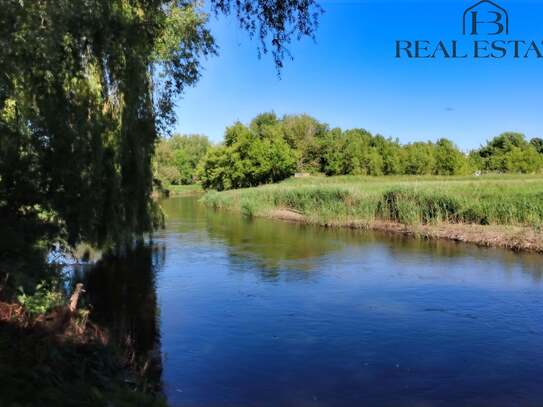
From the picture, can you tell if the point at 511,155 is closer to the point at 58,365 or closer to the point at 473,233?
the point at 473,233

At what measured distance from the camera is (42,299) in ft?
20.6

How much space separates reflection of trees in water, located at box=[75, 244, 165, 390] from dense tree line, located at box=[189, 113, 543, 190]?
125 feet

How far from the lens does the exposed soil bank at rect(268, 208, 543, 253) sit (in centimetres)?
1875

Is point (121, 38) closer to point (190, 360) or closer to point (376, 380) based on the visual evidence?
point (190, 360)

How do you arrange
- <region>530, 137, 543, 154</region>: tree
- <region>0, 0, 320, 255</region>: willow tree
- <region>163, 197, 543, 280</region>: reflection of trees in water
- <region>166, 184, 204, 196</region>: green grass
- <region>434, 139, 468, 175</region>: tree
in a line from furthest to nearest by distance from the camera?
<region>530, 137, 543, 154</region>: tree, <region>166, 184, 204, 196</region>: green grass, <region>434, 139, 468, 175</region>: tree, <region>163, 197, 543, 280</region>: reflection of trees in water, <region>0, 0, 320, 255</region>: willow tree

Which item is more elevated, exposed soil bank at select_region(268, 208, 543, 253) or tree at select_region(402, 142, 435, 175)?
tree at select_region(402, 142, 435, 175)

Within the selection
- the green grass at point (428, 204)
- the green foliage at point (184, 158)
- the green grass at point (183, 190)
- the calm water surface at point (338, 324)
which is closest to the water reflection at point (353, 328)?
the calm water surface at point (338, 324)

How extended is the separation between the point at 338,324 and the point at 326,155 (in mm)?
52178

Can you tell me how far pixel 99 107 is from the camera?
7.78m

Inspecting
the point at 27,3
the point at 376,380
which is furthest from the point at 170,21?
the point at 376,380

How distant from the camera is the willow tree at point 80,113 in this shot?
5477mm

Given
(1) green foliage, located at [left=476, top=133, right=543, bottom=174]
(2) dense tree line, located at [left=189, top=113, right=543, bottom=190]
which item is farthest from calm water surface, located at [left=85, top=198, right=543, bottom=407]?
(1) green foliage, located at [left=476, top=133, right=543, bottom=174]

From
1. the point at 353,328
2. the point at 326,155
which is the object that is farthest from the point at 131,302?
the point at 326,155

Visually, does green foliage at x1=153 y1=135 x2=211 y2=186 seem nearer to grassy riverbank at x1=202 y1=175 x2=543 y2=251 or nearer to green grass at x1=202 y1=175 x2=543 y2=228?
green grass at x1=202 y1=175 x2=543 y2=228
